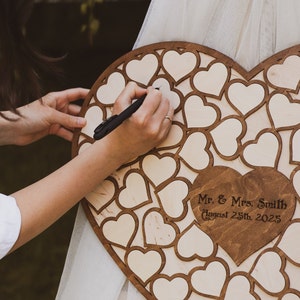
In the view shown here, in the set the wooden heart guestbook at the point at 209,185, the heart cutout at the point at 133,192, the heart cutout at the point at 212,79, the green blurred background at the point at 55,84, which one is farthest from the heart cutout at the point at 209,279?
the green blurred background at the point at 55,84

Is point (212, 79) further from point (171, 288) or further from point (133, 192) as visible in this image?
point (171, 288)

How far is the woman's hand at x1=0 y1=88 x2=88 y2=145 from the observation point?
1.08m

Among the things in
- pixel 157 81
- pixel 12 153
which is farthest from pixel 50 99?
pixel 12 153

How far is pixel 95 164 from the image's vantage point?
97 centimetres

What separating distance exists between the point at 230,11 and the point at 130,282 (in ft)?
1.42

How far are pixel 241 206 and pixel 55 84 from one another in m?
0.97

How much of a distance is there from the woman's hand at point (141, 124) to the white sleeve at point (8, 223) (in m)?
0.17

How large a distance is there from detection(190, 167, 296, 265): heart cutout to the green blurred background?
0.71 m

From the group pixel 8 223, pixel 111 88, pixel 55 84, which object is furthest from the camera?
pixel 55 84

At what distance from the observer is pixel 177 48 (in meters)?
0.97

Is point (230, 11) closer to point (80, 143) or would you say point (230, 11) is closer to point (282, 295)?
point (80, 143)

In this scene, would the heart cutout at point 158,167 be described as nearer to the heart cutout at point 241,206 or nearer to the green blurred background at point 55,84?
the heart cutout at point 241,206

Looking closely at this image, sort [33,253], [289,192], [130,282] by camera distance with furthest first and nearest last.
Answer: [33,253] → [130,282] → [289,192]

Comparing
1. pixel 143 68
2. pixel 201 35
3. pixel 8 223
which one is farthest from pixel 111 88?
pixel 8 223
